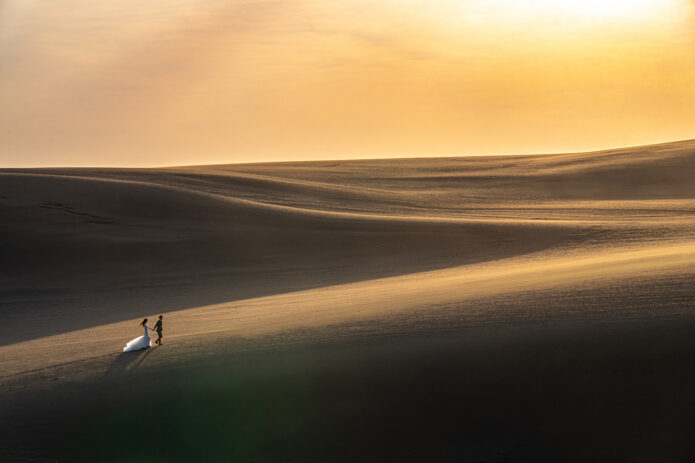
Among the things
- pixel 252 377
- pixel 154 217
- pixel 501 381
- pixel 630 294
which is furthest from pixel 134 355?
pixel 154 217

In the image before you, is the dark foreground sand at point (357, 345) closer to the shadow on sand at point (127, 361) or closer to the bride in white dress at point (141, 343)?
the shadow on sand at point (127, 361)

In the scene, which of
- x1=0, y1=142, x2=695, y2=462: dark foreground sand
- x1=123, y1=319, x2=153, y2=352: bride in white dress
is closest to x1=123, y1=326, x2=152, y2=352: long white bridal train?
x1=123, y1=319, x2=153, y2=352: bride in white dress

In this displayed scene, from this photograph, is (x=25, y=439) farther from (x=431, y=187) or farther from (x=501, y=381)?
(x=431, y=187)

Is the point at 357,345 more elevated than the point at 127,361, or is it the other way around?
the point at 127,361

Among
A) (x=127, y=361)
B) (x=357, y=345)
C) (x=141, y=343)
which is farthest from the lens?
(x=141, y=343)

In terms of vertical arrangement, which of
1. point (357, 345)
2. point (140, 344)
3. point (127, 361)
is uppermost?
point (140, 344)

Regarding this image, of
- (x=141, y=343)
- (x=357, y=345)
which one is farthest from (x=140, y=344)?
(x=357, y=345)

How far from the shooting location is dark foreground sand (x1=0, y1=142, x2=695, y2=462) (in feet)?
25.5

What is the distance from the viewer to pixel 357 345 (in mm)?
9547

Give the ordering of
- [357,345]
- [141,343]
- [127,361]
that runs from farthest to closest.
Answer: [141,343]
[127,361]
[357,345]

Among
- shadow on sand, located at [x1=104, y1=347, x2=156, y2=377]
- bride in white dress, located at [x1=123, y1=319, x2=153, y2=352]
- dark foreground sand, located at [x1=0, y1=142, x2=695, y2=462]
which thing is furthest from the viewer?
bride in white dress, located at [x1=123, y1=319, x2=153, y2=352]

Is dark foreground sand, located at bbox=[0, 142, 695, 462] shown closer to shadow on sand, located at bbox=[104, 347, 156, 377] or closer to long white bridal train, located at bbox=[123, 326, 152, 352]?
shadow on sand, located at bbox=[104, 347, 156, 377]

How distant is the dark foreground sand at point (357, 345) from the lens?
7770mm

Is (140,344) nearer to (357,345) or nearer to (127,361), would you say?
(127,361)
